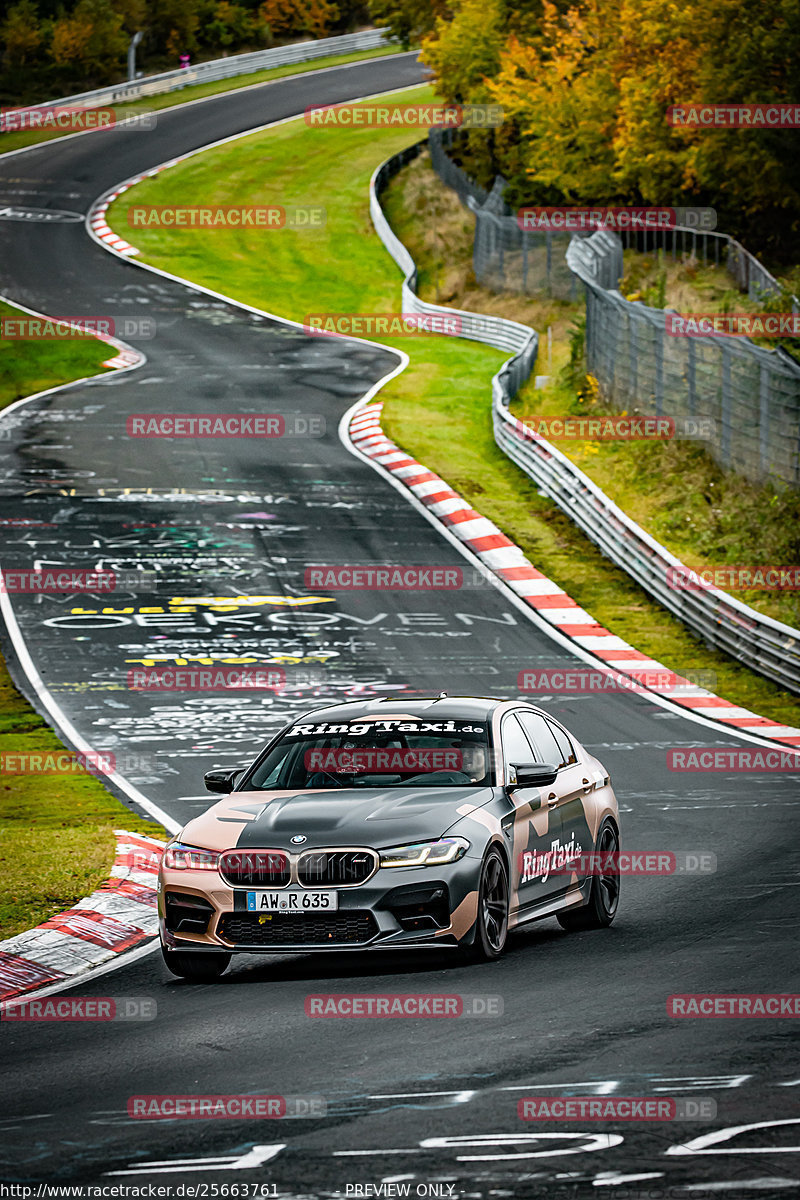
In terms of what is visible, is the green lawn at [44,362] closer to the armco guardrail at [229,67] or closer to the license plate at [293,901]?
the license plate at [293,901]

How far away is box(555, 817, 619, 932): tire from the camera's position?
10656 millimetres

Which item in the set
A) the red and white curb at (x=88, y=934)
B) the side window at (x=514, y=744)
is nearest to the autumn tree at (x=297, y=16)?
the red and white curb at (x=88, y=934)

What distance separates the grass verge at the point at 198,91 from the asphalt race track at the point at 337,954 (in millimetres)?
35565

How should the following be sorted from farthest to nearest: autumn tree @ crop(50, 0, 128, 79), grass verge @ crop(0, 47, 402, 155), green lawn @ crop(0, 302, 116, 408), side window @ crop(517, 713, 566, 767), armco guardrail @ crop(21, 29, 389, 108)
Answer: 1. autumn tree @ crop(50, 0, 128, 79)
2. armco guardrail @ crop(21, 29, 389, 108)
3. grass verge @ crop(0, 47, 402, 155)
4. green lawn @ crop(0, 302, 116, 408)
5. side window @ crop(517, 713, 566, 767)

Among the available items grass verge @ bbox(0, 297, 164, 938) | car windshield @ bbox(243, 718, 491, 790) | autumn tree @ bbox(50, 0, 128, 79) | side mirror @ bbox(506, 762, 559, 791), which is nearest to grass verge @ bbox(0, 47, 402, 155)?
autumn tree @ bbox(50, 0, 128, 79)

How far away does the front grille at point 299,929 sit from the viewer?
8.93 m

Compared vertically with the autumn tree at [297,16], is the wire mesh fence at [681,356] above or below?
below

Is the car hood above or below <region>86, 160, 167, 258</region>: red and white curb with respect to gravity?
above

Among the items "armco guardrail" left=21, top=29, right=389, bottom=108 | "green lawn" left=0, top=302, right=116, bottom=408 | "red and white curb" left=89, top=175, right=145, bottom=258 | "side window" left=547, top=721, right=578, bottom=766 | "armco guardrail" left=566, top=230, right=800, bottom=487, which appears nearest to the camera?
"side window" left=547, top=721, right=578, bottom=766

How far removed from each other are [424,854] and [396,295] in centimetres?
4582

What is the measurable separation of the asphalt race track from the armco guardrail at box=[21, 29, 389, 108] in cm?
4109

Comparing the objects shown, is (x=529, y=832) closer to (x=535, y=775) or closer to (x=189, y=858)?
(x=535, y=775)

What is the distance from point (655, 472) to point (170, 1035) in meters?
22.7

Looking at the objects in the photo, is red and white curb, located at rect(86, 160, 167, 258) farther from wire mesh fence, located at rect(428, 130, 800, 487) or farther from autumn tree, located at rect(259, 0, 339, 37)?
autumn tree, located at rect(259, 0, 339, 37)
